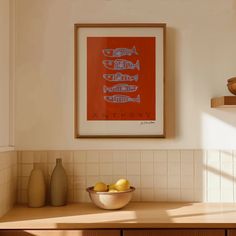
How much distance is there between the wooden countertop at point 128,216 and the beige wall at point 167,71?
15.8 inches

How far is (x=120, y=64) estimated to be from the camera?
2.45 meters

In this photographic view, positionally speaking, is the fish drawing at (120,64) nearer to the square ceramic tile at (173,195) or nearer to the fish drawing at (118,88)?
the fish drawing at (118,88)

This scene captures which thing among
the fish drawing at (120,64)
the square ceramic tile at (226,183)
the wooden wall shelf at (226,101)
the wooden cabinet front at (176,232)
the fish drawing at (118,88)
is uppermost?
the fish drawing at (120,64)

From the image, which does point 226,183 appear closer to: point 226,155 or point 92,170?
point 226,155

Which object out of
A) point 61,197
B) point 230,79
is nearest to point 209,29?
point 230,79

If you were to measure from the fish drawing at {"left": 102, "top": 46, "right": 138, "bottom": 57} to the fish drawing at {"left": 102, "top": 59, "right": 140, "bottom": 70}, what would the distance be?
4 cm

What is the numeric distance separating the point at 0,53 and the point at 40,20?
471 millimetres

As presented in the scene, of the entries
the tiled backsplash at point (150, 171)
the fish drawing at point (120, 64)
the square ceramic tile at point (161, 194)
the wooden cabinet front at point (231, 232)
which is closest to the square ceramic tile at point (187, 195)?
the tiled backsplash at point (150, 171)

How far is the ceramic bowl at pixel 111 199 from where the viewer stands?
2145mm

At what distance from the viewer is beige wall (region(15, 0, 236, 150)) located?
2461mm

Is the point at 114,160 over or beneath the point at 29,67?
beneath

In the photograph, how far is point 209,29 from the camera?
97.2 inches

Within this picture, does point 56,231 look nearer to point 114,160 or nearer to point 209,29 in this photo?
point 114,160

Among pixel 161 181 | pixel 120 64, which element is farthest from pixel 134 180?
pixel 120 64
